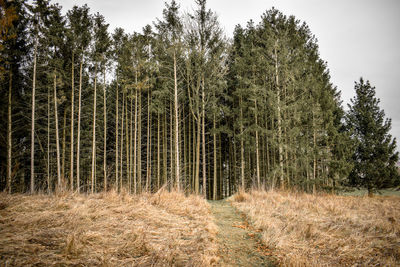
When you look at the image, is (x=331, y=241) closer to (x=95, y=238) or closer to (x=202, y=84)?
(x=95, y=238)

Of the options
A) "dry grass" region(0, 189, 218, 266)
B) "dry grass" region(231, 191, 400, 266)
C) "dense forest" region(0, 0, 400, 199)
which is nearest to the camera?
"dry grass" region(0, 189, 218, 266)

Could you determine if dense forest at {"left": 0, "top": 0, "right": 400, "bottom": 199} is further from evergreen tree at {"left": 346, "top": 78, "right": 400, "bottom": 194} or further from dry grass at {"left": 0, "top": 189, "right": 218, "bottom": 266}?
dry grass at {"left": 0, "top": 189, "right": 218, "bottom": 266}

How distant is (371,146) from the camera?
14453mm

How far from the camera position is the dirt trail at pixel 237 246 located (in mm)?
2779

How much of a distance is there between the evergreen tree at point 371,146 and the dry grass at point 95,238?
55.1ft

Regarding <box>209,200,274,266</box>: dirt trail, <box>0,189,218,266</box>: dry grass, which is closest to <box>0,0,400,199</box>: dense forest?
<box>209,200,274,266</box>: dirt trail

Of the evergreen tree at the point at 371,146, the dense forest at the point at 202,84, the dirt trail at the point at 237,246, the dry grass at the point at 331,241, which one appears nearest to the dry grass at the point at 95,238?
the dirt trail at the point at 237,246

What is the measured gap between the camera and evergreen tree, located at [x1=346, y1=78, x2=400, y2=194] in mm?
14191

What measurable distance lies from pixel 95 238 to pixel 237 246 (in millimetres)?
2451

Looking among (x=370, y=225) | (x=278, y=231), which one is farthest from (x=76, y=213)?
(x=370, y=225)

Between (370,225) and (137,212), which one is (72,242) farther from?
(370,225)

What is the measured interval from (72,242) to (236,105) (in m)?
15.1

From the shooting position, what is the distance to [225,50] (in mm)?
10734

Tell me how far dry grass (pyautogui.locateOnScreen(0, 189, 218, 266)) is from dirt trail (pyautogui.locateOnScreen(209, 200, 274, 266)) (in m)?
0.25
